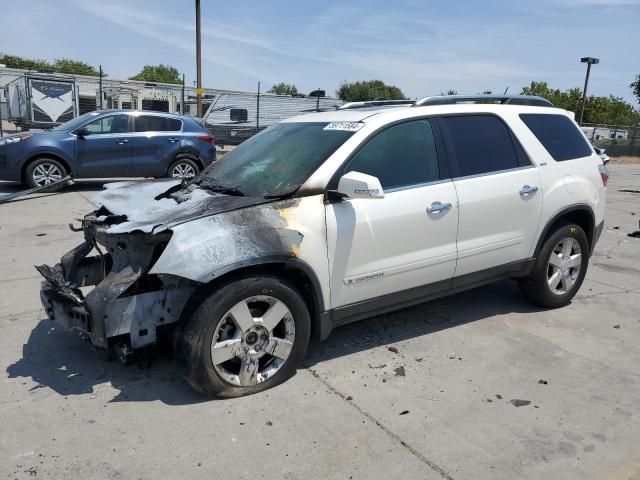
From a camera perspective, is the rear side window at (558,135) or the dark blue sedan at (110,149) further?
the dark blue sedan at (110,149)

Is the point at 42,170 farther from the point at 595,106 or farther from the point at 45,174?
the point at 595,106

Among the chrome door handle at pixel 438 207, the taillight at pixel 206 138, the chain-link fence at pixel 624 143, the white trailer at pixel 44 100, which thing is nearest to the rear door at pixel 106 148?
the taillight at pixel 206 138

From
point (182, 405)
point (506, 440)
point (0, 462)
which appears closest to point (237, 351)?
point (182, 405)

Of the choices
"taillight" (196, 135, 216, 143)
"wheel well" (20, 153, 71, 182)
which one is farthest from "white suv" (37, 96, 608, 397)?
"taillight" (196, 135, 216, 143)

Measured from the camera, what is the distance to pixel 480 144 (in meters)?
4.25

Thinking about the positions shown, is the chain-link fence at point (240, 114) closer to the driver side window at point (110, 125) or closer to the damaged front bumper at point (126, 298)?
the driver side window at point (110, 125)

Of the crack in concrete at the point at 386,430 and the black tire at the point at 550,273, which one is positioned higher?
the black tire at the point at 550,273

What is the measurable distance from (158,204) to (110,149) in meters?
7.73

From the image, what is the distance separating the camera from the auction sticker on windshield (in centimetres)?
374

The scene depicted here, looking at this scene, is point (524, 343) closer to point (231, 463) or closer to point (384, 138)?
point (384, 138)

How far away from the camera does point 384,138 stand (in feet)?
12.4

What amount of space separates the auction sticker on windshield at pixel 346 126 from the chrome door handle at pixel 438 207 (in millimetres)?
760

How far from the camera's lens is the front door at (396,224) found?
11.6 ft

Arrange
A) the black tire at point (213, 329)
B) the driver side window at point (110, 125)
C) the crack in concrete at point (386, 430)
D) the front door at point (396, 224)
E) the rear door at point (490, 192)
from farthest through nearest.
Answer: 1. the driver side window at point (110, 125)
2. the rear door at point (490, 192)
3. the front door at point (396, 224)
4. the black tire at point (213, 329)
5. the crack in concrete at point (386, 430)
